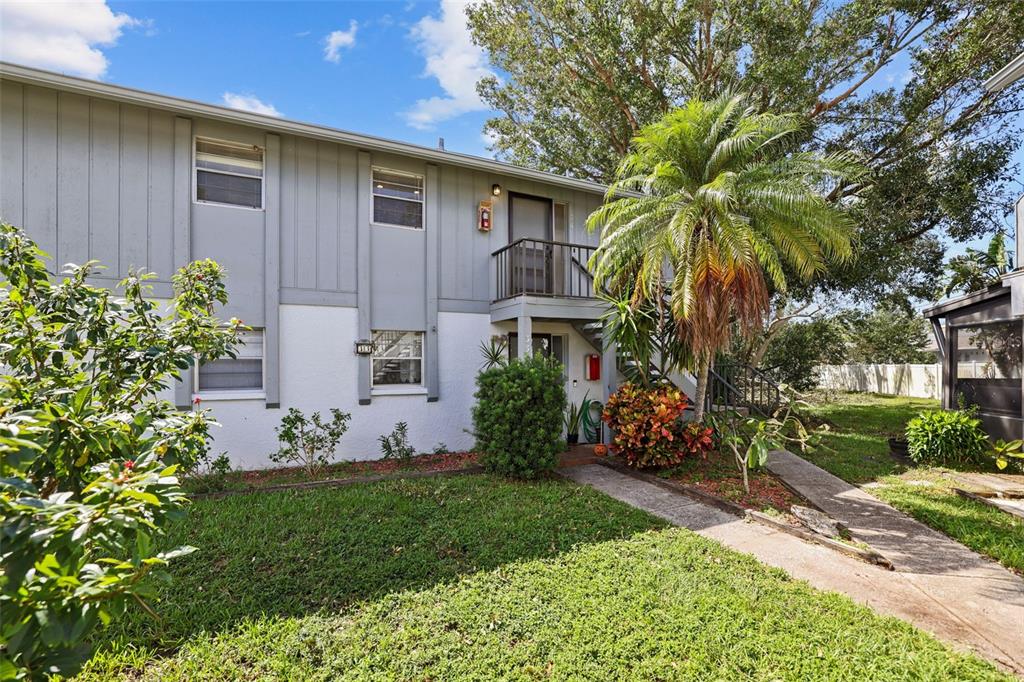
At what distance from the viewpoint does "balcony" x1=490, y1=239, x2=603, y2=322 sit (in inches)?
327

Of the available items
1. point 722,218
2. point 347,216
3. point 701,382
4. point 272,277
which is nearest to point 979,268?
point 701,382

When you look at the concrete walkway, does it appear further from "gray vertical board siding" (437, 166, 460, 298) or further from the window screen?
the window screen

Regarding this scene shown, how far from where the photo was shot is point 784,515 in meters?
5.56

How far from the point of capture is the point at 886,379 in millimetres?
20953

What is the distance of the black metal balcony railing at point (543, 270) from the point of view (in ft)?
30.1

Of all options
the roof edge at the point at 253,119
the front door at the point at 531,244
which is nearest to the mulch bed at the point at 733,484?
the front door at the point at 531,244

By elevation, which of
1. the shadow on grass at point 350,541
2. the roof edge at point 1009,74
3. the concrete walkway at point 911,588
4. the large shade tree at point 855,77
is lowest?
the concrete walkway at point 911,588

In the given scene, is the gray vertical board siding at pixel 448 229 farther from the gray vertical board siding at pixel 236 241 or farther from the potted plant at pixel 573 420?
the potted plant at pixel 573 420

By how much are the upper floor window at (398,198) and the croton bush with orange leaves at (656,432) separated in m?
5.38

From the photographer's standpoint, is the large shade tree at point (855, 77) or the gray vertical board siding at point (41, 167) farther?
the large shade tree at point (855, 77)

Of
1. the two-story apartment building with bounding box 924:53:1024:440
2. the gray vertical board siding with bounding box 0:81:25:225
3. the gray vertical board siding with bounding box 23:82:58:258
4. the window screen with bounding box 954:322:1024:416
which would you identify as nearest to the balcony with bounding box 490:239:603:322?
the two-story apartment building with bounding box 924:53:1024:440

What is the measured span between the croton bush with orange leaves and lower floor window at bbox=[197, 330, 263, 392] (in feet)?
20.6

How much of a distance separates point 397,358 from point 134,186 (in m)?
4.87

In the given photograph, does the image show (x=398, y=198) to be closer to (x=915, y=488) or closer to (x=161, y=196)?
(x=161, y=196)
